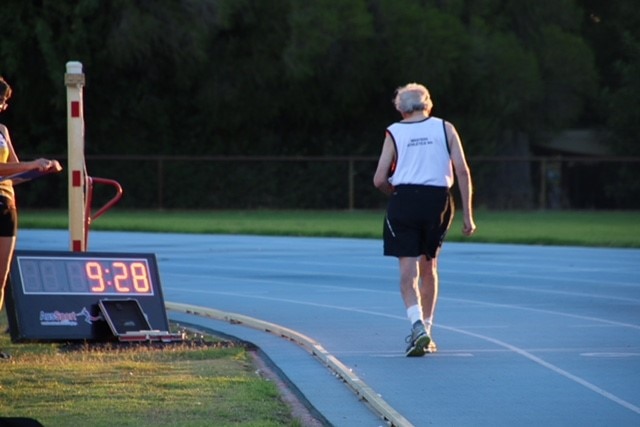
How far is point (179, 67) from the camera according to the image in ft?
141

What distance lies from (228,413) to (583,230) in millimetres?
23840

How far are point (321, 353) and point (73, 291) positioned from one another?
225 cm

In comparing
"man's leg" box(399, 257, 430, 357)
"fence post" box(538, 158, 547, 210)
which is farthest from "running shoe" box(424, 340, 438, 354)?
"fence post" box(538, 158, 547, 210)

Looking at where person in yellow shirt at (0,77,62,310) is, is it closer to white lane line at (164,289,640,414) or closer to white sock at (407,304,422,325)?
white sock at (407,304,422,325)

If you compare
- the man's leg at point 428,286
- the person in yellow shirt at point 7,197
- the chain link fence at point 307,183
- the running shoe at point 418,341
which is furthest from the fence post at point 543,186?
the person in yellow shirt at point 7,197

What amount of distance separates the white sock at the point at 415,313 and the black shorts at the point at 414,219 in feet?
1.26

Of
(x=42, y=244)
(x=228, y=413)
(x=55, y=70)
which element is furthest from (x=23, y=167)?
(x=55, y=70)

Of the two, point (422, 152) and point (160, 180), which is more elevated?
point (422, 152)

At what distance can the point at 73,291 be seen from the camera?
11.5 metres

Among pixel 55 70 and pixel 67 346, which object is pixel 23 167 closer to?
pixel 67 346

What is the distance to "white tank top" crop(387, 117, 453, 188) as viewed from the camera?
1077 cm

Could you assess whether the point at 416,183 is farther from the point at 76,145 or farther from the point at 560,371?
the point at 76,145

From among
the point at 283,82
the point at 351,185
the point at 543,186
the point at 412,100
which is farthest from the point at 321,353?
the point at 543,186

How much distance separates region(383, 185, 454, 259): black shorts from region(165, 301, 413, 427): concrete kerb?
968 millimetres
